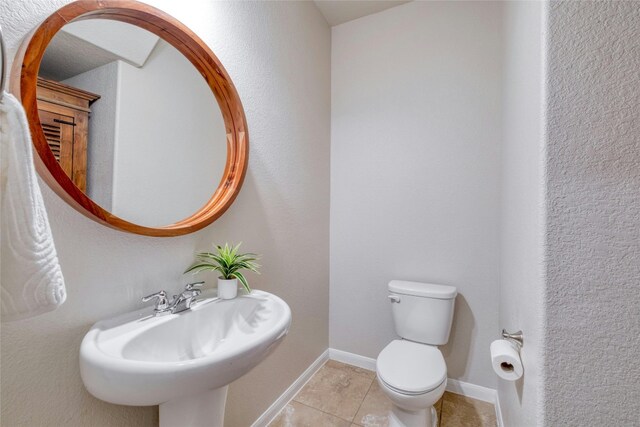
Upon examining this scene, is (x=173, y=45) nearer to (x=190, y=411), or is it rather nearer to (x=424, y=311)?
(x=190, y=411)

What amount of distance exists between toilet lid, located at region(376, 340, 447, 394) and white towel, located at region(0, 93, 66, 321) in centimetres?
132

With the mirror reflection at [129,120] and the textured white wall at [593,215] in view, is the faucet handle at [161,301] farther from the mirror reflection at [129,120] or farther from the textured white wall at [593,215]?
the textured white wall at [593,215]

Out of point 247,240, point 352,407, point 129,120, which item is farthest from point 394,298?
point 129,120

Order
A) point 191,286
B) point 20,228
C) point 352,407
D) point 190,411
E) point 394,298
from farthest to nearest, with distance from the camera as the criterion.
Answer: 1. point 394,298
2. point 352,407
3. point 191,286
4. point 190,411
5. point 20,228

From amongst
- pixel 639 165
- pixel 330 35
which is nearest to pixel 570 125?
pixel 639 165

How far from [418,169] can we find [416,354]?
1.16m

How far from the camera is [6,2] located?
653 millimetres

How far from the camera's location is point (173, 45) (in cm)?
103

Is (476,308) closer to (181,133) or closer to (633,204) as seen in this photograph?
(633,204)

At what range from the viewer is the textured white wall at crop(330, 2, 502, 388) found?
5.58ft

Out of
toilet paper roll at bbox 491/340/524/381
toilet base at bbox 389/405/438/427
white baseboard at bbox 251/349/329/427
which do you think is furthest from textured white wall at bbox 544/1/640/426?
white baseboard at bbox 251/349/329/427

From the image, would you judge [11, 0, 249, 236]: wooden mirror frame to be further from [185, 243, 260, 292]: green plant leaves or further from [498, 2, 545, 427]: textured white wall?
[498, 2, 545, 427]: textured white wall

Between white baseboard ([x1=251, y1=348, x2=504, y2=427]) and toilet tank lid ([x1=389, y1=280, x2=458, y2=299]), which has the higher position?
toilet tank lid ([x1=389, y1=280, x2=458, y2=299])

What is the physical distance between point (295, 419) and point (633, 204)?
5.63 feet
